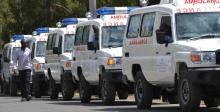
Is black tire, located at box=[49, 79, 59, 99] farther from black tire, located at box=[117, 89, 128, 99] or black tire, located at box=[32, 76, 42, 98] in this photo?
black tire, located at box=[117, 89, 128, 99]

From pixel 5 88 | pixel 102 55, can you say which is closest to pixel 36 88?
pixel 5 88

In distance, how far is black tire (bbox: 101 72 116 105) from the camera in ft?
61.9

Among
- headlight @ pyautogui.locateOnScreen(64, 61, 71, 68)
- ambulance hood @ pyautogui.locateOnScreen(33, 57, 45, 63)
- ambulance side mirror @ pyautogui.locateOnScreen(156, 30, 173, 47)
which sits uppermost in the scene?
ambulance side mirror @ pyautogui.locateOnScreen(156, 30, 173, 47)

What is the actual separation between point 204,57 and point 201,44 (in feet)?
1.28

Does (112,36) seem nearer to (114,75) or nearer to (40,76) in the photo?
(114,75)

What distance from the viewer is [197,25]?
15203mm

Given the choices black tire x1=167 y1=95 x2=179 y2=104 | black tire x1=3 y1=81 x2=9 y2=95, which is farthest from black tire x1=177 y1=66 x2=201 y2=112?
black tire x1=3 y1=81 x2=9 y2=95

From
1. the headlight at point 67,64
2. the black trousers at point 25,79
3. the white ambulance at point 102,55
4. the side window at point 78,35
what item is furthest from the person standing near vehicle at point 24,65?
the side window at point 78,35

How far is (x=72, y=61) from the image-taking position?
2267cm

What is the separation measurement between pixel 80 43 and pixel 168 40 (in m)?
6.97

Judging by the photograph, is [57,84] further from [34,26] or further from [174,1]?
[34,26]

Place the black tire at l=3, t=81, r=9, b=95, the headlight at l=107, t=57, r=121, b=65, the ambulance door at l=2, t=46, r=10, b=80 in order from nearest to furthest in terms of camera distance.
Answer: the headlight at l=107, t=57, r=121, b=65, the ambulance door at l=2, t=46, r=10, b=80, the black tire at l=3, t=81, r=9, b=95

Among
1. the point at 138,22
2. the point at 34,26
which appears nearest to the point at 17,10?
the point at 34,26

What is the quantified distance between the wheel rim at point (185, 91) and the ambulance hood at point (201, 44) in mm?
678
